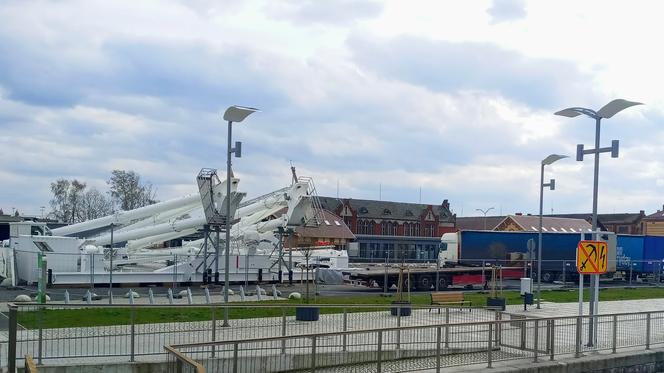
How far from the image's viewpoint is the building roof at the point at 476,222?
124500 millimetres

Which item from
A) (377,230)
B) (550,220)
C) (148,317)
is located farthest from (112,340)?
(377,230)

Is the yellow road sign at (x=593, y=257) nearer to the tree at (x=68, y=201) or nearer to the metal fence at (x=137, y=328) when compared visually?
the metal fence at (x=137, y=328)

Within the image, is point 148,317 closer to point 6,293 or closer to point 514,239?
point 6,293

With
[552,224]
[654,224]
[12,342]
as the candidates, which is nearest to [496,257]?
[552,224]

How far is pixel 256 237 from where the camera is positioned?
148 ft

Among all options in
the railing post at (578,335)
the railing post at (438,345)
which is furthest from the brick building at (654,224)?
the railing post at (438,345)

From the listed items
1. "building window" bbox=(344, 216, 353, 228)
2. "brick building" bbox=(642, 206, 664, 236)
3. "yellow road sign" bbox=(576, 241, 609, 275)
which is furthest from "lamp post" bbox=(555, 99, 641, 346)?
"building window" bbox=(344, 216, 353, 228)

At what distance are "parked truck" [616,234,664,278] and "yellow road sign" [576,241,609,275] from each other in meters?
37.1

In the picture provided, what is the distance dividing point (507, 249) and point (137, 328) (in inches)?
1506

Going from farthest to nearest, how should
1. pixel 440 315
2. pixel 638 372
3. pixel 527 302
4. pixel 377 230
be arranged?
1. pixel 377 230
2. pixel 527 302
3. pixel 440 315
4. pixel 638 372

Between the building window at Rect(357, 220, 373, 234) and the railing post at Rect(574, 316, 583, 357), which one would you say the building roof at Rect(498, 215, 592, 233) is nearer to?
the building window at Rect(357, 220, 373, 234)

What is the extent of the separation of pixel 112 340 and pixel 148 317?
9.87 ft

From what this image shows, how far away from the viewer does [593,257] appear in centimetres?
1705

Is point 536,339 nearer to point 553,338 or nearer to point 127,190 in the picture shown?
point 553,338
